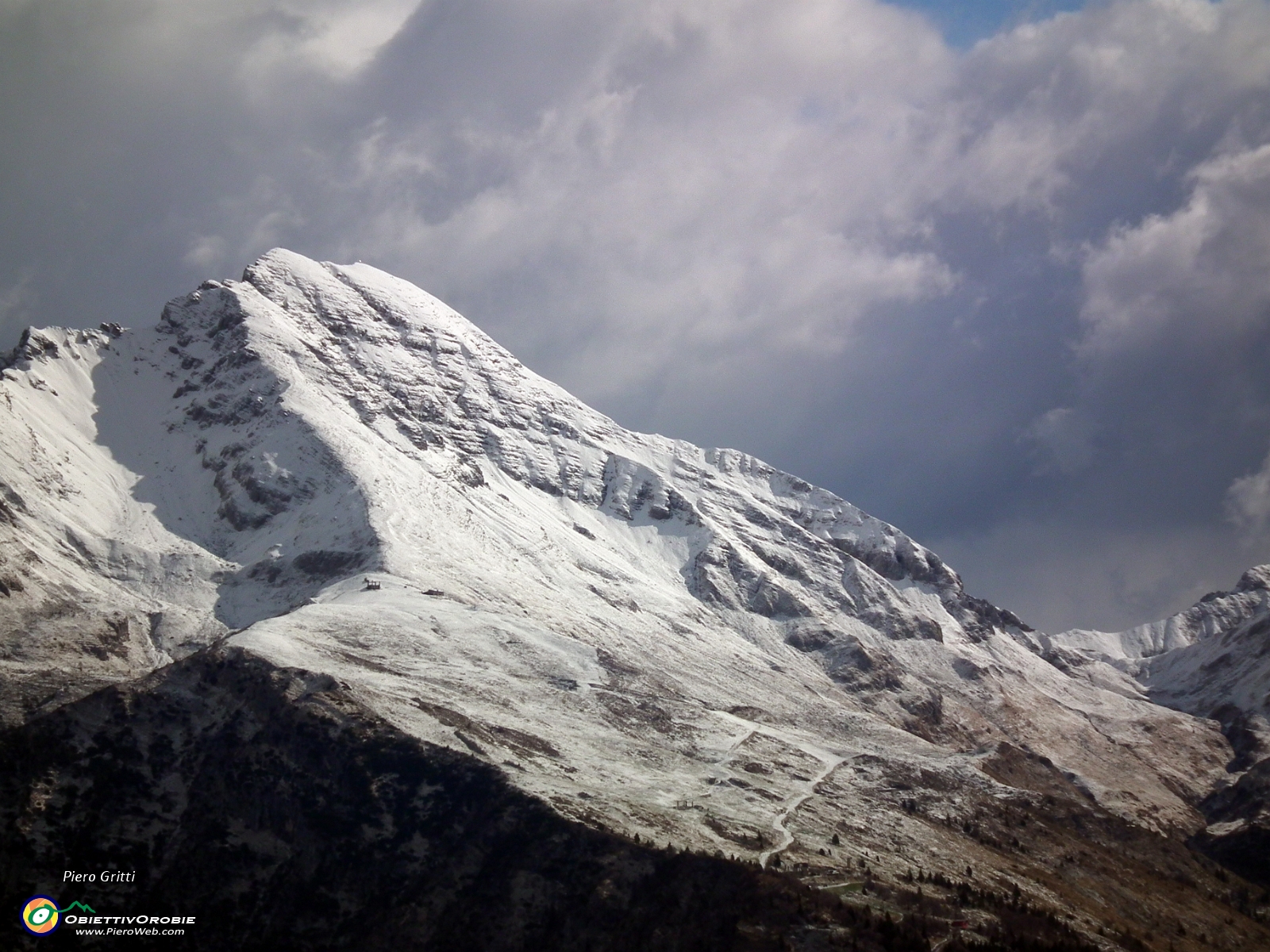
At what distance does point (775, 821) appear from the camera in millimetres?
158500

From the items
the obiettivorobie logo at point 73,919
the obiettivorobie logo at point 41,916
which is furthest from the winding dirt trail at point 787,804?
the obiettivorobie logo at point 41,916

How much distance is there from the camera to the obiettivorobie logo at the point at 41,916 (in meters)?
120

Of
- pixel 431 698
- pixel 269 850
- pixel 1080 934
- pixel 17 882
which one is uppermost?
pixel 431 698

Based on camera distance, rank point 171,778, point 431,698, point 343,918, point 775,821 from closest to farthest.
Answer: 1. point 343,918
2. point 171,778
3. point 775,821
4. point 431,698

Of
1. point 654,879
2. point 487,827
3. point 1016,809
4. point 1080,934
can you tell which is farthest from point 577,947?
point 1016,809

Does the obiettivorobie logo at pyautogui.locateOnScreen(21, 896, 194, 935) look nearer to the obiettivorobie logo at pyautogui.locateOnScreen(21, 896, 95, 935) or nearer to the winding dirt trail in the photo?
the obiettivorobie logo at pyautogui.locateOnScreen(21, 896, 95, 935)

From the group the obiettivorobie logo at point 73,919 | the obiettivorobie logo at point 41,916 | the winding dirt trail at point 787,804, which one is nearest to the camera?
the obiettivorobie logo at point 41,916

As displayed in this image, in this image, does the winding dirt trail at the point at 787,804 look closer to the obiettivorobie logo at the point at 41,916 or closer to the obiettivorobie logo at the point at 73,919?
the obiettivorobie logo at the point at 73,919

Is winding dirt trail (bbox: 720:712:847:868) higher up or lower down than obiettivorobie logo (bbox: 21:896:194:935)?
higher up

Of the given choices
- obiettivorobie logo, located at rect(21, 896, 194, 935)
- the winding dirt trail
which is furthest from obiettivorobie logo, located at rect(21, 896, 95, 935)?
the winding dirt trail

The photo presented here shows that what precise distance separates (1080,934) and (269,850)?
302 feet

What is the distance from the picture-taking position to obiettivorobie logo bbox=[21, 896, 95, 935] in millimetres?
120188

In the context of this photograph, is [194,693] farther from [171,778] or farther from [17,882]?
[17,882]

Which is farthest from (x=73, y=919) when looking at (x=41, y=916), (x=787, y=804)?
(x=787, y=804)
